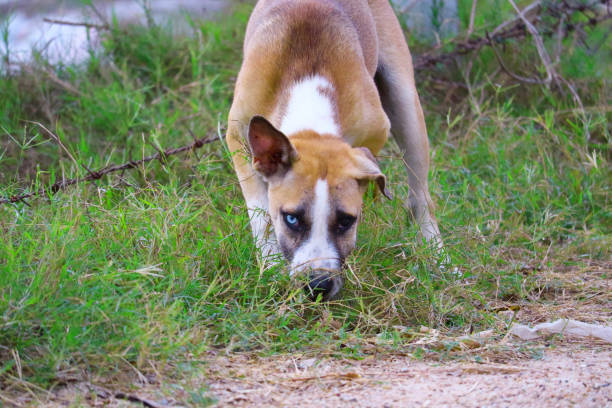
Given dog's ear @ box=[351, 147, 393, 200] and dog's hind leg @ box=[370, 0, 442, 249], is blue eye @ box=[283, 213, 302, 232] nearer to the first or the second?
dog's ear @ box=[351, 147, 393, 200]

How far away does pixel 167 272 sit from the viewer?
354 cm

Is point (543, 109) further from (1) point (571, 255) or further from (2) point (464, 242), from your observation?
(2) point (464, 242)

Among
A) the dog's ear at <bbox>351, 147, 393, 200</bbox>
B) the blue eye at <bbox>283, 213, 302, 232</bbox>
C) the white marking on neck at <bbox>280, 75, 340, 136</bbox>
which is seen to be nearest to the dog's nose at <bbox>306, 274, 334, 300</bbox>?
the blue eye at <bbox>283, 213, 302, 232</bbox>

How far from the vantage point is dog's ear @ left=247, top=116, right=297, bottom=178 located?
3711mm

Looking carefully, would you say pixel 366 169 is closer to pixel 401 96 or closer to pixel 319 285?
pixel 319 285

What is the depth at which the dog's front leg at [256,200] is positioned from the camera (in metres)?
A: 4.05

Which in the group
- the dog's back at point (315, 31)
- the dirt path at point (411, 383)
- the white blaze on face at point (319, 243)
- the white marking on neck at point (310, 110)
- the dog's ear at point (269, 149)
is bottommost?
the dirt path at point (411, 383)

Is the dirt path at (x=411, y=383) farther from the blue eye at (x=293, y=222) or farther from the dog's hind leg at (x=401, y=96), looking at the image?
the dog's hind leg at (x=401, y=96)

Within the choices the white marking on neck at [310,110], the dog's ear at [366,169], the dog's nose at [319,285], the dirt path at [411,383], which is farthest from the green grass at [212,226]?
the white marking on neck at [310,110]

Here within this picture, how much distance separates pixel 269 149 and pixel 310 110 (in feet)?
1.74

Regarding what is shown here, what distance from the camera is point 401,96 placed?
541 cm

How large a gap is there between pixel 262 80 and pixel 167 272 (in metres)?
1.45

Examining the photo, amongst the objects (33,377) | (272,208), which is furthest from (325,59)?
(33,377)

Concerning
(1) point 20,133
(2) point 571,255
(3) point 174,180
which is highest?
(1) point 20,133
